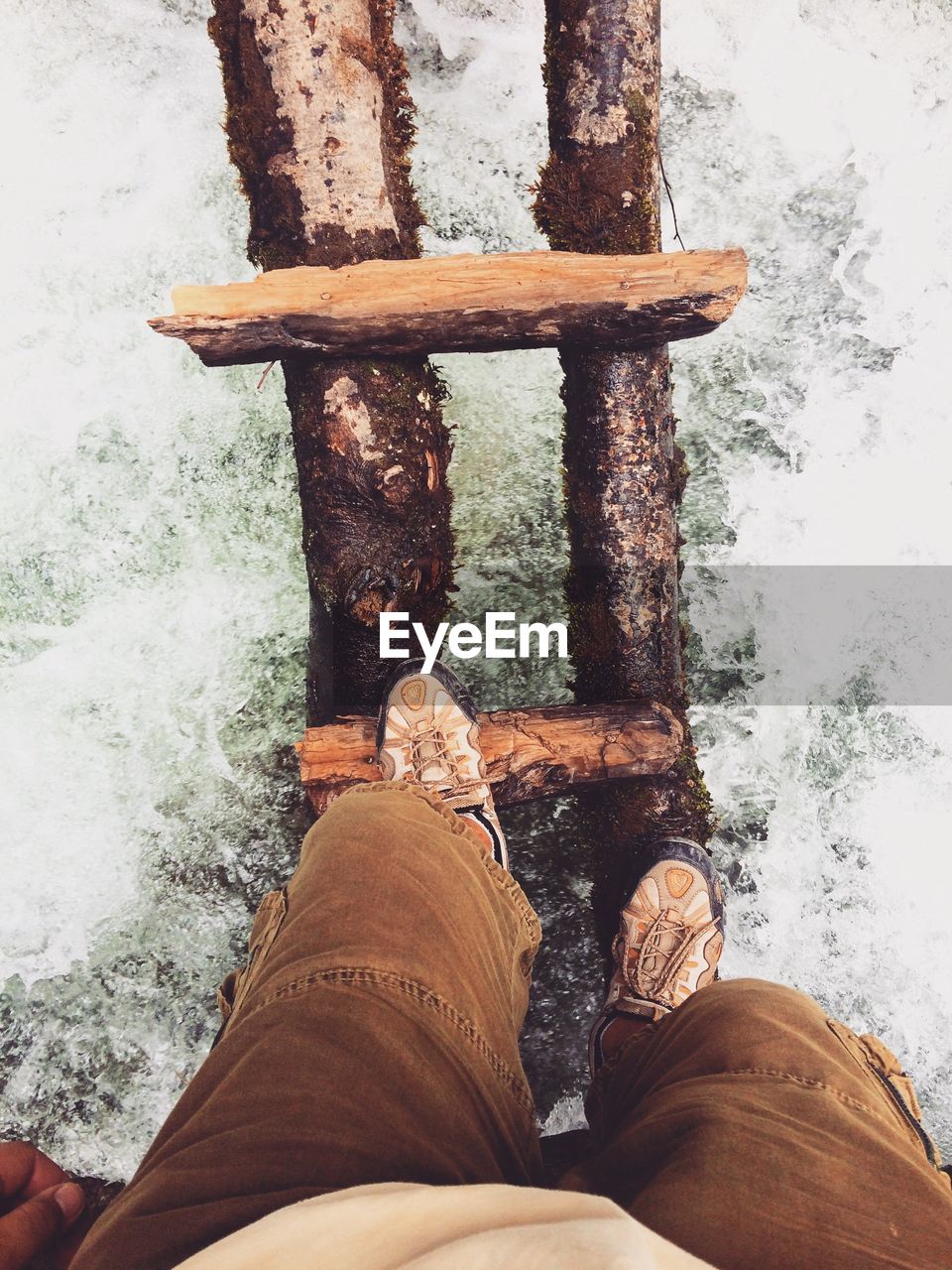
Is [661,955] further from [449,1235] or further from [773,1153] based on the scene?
[449,1235]

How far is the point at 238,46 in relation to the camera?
1760mm

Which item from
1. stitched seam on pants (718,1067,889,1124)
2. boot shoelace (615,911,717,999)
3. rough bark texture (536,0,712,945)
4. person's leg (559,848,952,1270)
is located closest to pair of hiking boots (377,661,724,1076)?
boot shoelace (615,911,717,999)

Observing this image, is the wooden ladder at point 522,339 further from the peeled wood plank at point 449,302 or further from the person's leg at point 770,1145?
the person's leg at point 770,1145

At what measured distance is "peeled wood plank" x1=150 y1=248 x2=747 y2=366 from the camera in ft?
5.62

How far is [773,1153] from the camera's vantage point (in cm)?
93

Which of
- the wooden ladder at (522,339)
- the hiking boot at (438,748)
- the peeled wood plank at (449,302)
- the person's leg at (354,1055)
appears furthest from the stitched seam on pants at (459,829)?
the peeled wood plank at (449,302)

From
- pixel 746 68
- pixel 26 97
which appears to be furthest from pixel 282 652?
pixel 746 68

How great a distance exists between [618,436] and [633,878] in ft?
3.90

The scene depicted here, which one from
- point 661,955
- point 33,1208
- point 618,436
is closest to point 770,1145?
point 661,955

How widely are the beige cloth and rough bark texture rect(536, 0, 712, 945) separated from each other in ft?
4.62

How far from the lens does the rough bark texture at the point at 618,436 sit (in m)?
1.85

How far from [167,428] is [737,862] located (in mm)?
2372

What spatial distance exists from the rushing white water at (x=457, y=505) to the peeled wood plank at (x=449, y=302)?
0.71m

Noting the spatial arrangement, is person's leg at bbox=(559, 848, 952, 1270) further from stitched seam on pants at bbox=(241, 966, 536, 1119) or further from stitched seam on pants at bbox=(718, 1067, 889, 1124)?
stitched seam on pants at bbox=(241, 966, 536, 1119)
